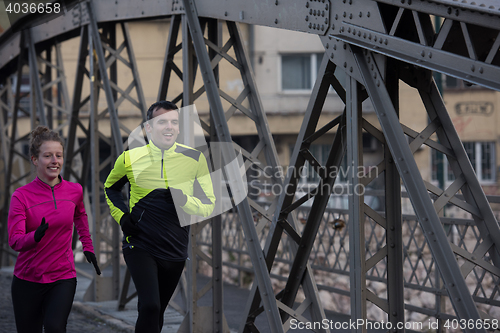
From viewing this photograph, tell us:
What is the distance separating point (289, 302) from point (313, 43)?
24719 mm

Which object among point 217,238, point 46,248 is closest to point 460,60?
point 46,248

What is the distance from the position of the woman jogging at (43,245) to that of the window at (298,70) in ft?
83.6

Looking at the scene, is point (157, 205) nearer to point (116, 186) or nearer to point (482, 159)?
point (116, 186)

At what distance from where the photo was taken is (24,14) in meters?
10.2

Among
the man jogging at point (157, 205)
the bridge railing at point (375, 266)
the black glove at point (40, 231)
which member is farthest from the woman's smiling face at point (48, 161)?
the bridge railing at point (375, 266)

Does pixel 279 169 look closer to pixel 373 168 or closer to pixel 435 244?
Result: pixel 373 168

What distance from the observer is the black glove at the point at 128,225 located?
14.7 ft

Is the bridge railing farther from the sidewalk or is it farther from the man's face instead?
the man's face

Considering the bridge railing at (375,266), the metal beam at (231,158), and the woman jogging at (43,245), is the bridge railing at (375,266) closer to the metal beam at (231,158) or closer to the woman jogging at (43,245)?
the metal beam at (231,158)

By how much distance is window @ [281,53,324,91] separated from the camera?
29.2 metres

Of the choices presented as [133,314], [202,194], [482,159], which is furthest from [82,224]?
[482,159]

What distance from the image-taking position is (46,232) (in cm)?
418

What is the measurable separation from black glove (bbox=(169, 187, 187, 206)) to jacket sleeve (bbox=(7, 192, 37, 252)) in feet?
3.44

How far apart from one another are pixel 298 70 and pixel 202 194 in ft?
82.8
